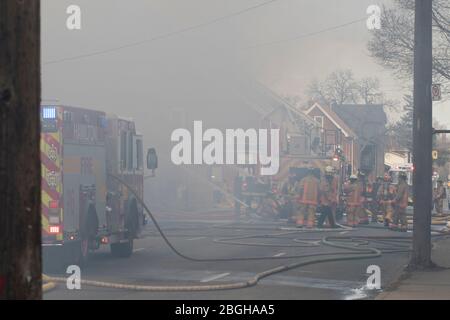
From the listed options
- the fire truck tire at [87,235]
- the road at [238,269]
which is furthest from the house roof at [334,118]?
the fire truck tire at [87,235]

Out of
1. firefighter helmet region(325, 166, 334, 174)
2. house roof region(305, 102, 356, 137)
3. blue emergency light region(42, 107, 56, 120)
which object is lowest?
firefighter helmet region(325, 166, 334, 174)

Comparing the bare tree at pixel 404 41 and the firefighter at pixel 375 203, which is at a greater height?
the bare tree at pixel 404 41

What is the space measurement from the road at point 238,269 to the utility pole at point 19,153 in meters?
5.99

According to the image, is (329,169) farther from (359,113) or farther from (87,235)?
(359,113)

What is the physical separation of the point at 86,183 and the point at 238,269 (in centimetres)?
262

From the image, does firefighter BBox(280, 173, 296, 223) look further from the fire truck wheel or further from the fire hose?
the fire truck wheel

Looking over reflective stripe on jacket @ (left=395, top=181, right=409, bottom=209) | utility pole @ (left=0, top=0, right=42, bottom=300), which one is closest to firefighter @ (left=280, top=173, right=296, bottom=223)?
reflective stripe on jacket @ (left=395, top=181, right=409, bottom=209)

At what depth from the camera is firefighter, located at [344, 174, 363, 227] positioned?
85.9 feet

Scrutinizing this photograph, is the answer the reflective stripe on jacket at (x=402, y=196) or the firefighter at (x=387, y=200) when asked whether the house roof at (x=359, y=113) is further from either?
the reflective stripe on jacket at (x=402, y=196)

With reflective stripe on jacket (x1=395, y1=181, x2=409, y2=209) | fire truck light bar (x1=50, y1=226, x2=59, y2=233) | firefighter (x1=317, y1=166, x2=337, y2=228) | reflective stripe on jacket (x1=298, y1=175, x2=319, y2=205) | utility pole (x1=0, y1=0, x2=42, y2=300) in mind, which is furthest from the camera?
firefighter (x1=317, y1=166, x2=337, y2=228)

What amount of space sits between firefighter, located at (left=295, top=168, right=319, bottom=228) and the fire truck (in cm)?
884

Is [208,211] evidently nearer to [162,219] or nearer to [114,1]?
[162,219]

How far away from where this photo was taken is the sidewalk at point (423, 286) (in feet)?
33.6
